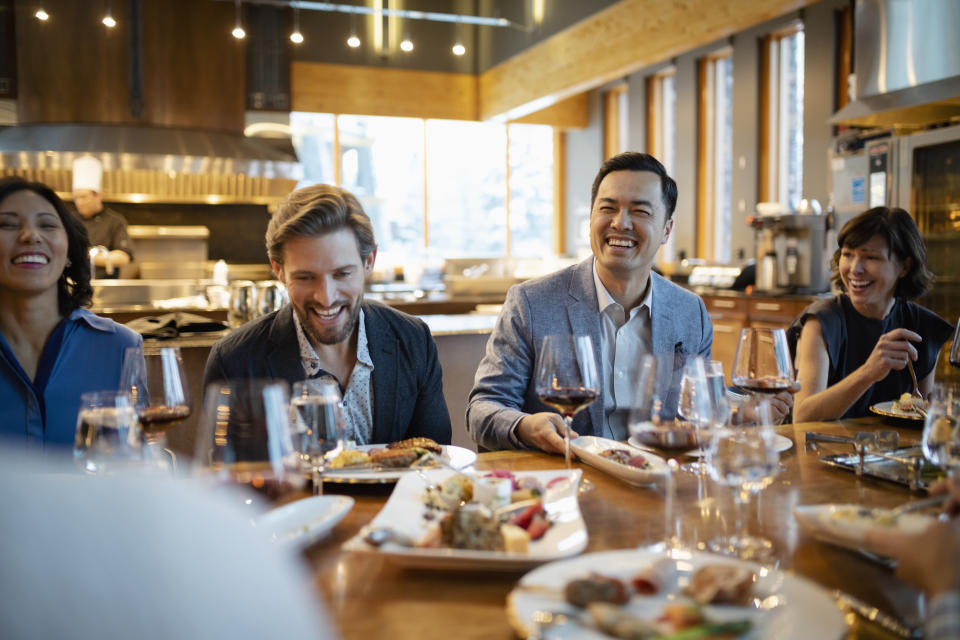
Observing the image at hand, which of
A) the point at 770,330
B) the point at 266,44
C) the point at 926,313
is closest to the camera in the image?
the point at 770,330

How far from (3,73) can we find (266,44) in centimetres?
265

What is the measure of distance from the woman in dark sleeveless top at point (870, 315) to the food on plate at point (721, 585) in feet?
5.68

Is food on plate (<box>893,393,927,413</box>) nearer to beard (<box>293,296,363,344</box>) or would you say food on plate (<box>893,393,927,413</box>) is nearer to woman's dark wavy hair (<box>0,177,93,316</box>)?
beard (<box>293,296,363,344</box>)

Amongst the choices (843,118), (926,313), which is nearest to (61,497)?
(926,313)

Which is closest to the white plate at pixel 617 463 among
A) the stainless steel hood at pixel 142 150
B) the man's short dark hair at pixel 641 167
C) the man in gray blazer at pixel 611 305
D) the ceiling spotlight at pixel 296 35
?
the man in gray blazer at pixel 611 305

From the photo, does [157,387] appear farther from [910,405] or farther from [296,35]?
[296,35]

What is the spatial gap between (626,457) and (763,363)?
0.36m

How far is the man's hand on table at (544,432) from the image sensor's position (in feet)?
5.40

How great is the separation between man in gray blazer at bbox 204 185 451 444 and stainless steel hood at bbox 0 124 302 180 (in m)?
6.09

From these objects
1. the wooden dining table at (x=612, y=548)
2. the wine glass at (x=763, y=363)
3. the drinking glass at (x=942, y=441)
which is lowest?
the wooden dining table at (x=612, y=548)

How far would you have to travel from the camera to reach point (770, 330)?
160cm

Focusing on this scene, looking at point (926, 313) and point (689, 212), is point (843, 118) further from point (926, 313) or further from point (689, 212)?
point (689, 212)

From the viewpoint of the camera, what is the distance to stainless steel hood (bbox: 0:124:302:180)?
23.6 feet

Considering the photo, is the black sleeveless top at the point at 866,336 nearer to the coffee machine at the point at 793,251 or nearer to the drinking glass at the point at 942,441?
the drinking glass at the point at 942,441
